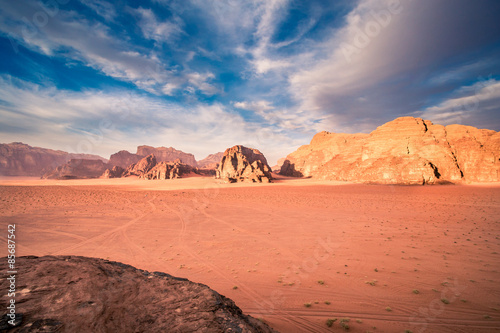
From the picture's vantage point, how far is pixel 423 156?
35.6 meters

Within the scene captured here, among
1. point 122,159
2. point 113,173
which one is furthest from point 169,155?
point 113,173

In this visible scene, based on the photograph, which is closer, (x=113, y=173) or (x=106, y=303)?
(x=106, y=303)

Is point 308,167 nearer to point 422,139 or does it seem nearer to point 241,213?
point 422,139

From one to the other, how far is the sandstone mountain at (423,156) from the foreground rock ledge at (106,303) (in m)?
43.5

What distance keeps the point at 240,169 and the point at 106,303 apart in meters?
51.9

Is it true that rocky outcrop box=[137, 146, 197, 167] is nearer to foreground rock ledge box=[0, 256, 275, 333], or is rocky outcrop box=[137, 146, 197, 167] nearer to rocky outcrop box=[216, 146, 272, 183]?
rocky outcrop box=[216, 146, 272, 183]

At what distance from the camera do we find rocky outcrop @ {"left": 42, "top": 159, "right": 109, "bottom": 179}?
8424 centimetres

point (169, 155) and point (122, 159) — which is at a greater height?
point (169, 155)

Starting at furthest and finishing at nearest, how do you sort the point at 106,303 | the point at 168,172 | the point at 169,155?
1. the point at 169,155
2. the point at 168,172
3. the point at 106,303

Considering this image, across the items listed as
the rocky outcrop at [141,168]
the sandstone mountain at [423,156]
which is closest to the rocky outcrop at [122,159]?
the rocky outcrop at [141,168]

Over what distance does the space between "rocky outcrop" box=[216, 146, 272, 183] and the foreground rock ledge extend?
45597 mm

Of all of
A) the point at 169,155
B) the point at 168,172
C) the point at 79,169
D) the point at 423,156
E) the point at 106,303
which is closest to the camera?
the point at 106,303

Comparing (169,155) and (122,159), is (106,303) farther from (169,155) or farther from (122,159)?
(169,155)

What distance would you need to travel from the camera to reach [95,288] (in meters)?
2.31
